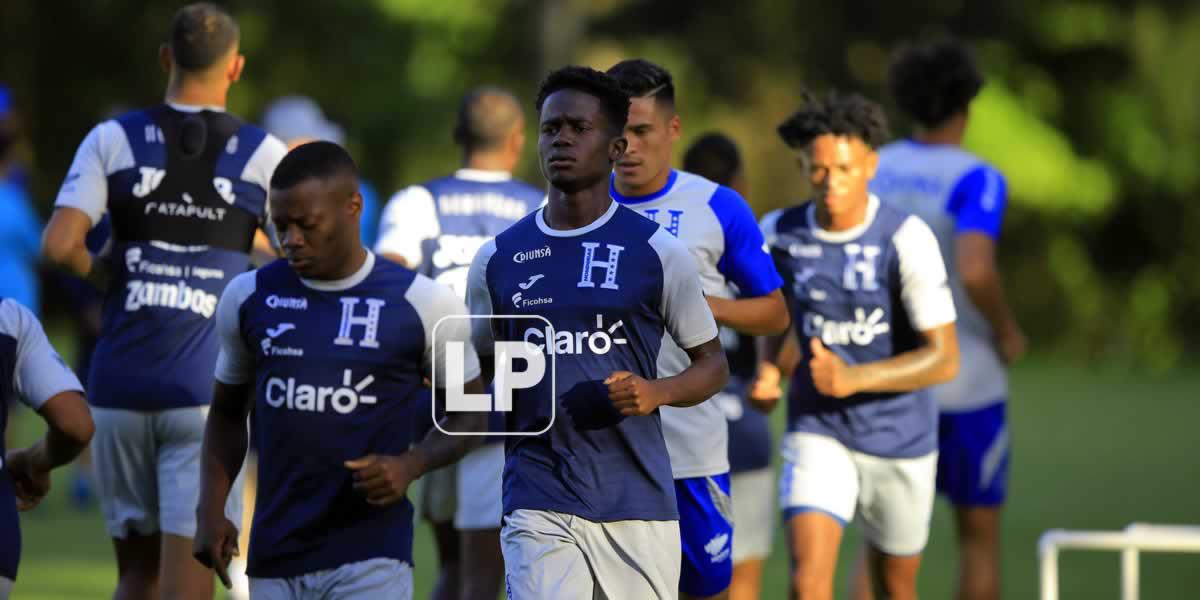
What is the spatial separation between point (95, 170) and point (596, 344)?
260 centimetres

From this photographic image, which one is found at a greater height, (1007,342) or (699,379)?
(1007,342)

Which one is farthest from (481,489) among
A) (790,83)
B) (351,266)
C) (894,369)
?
(790,83)

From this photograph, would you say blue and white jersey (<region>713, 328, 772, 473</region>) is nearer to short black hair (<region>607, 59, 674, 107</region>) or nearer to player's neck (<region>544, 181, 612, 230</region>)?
short black hair (<region>607, 59, 674, 107</region>)

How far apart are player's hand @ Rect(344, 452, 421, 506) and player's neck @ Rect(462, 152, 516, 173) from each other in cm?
308

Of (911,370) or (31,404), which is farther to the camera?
(911,370)

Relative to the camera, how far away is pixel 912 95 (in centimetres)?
840

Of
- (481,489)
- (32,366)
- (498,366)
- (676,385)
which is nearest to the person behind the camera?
(676,385)

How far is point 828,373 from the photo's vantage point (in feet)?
22.4

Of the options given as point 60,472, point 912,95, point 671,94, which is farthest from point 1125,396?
point 671,94

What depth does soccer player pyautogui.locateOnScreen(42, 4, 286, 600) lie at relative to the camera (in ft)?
21.9

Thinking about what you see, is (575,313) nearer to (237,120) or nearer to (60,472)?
(237,120)

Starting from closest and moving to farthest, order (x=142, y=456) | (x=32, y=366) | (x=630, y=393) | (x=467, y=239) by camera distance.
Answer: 1. (x=630, y=393)
2. (x=32, y=366)
3. (x=142, y=456)
4. (x=467, y=239)

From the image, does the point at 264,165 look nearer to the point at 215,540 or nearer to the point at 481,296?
the point at 481,296

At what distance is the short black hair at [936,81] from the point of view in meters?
8.29
